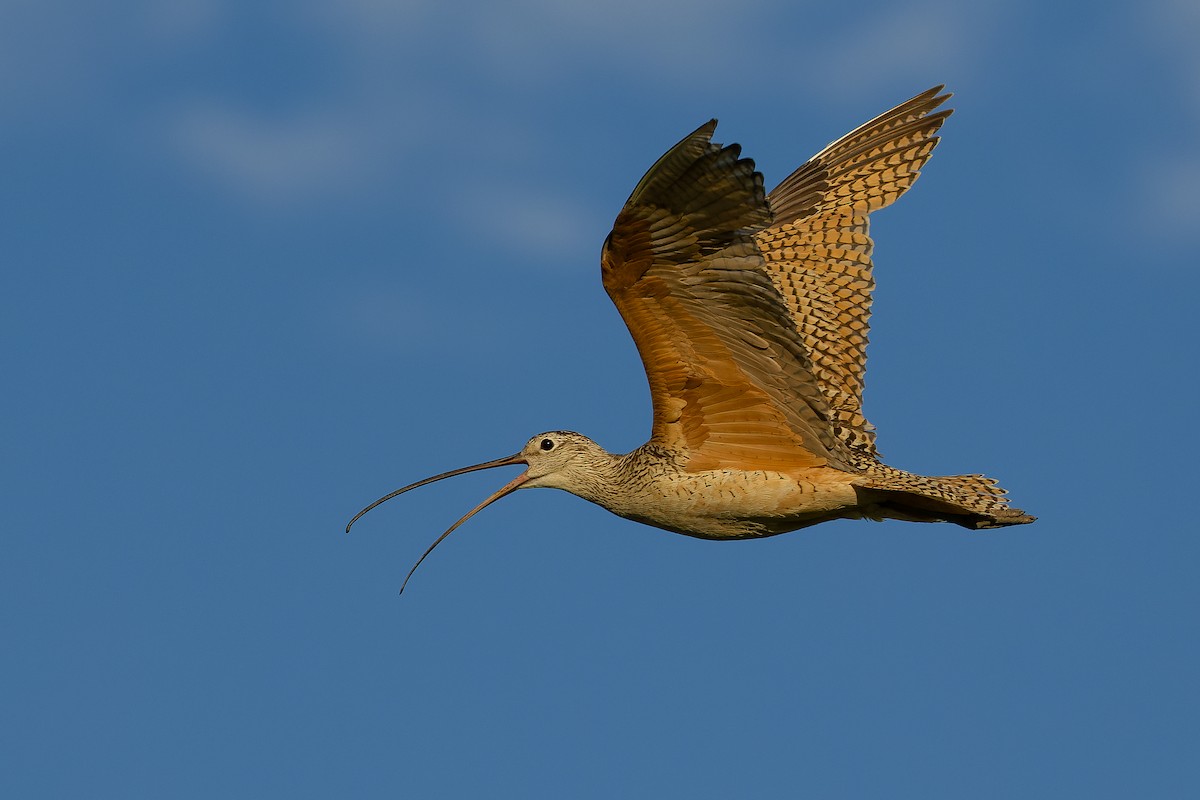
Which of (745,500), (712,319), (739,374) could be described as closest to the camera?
(712,319)

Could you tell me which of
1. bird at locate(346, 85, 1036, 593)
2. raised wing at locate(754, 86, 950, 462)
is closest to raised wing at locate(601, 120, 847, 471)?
bird at locate(346, 85, 1036, 593)

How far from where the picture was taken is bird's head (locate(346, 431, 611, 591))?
484 inches

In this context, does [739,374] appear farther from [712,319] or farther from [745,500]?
[745,500]

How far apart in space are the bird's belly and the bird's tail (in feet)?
0.66

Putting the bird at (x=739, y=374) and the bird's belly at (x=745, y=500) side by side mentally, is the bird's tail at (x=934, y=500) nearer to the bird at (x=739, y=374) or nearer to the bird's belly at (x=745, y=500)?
the bird at (x=739, y=374)

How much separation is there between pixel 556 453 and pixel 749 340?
2.07 metres

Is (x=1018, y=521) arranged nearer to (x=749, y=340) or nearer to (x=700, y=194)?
(x=749, y=340)

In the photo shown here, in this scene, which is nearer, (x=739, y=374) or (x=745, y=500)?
(x=739, y=374)

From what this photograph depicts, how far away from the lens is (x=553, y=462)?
12414 millimetres

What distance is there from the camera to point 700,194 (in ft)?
32.7

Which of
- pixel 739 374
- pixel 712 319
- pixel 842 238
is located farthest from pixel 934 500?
pixel 842 238

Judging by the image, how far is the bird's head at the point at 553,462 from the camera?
1230 centimetres

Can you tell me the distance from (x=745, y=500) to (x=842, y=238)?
333 cm

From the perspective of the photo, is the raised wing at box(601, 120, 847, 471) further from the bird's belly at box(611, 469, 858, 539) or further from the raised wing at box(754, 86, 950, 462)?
the raised wing at box(754, 86, 950, 462)
